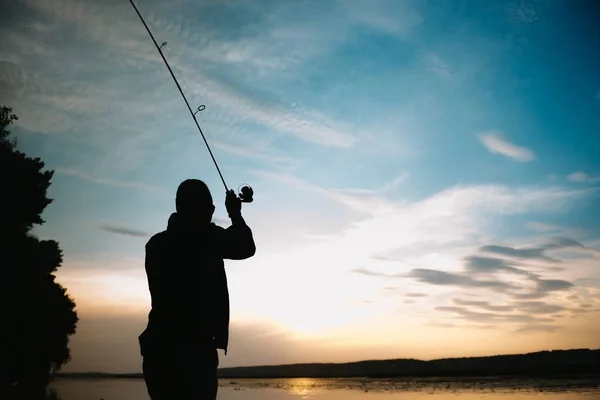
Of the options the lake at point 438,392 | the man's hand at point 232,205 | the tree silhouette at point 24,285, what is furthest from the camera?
the lake at point 438,392

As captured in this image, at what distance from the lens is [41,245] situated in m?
25.7

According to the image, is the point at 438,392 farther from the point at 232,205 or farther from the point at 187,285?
the point at 187,285

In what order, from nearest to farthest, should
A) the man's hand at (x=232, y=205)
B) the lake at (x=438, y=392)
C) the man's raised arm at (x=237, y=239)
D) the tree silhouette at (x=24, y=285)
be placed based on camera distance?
the man's raised arm at (x=237, y=239) → the man's hand at (x=232, y=205) → the tree silhouette at (x=24, y=285) → the lake at (x=438, y=392)

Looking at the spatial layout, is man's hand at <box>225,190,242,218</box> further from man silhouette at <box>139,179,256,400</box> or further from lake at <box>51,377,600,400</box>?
lake at <box>51,377,600,400</box>

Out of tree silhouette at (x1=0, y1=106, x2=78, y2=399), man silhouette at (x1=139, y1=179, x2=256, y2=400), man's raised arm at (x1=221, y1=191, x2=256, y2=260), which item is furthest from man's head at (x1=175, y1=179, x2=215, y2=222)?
tree silhouette at (x1=0, y1=106, x2=78, y2=399)

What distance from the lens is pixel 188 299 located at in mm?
3535

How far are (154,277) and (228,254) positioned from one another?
1.94 feet

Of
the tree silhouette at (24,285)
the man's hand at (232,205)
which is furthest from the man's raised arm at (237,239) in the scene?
the tree silhouette at (24,285)

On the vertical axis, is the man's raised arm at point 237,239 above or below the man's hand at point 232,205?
below

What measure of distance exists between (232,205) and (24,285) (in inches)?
926

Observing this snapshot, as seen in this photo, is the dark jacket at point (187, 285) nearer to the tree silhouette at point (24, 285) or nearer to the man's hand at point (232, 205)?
the man's hand at point (232, 205)

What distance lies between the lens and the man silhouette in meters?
3.41

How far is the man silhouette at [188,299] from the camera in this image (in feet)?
11.2

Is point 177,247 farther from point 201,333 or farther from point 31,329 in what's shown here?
point 31,329
